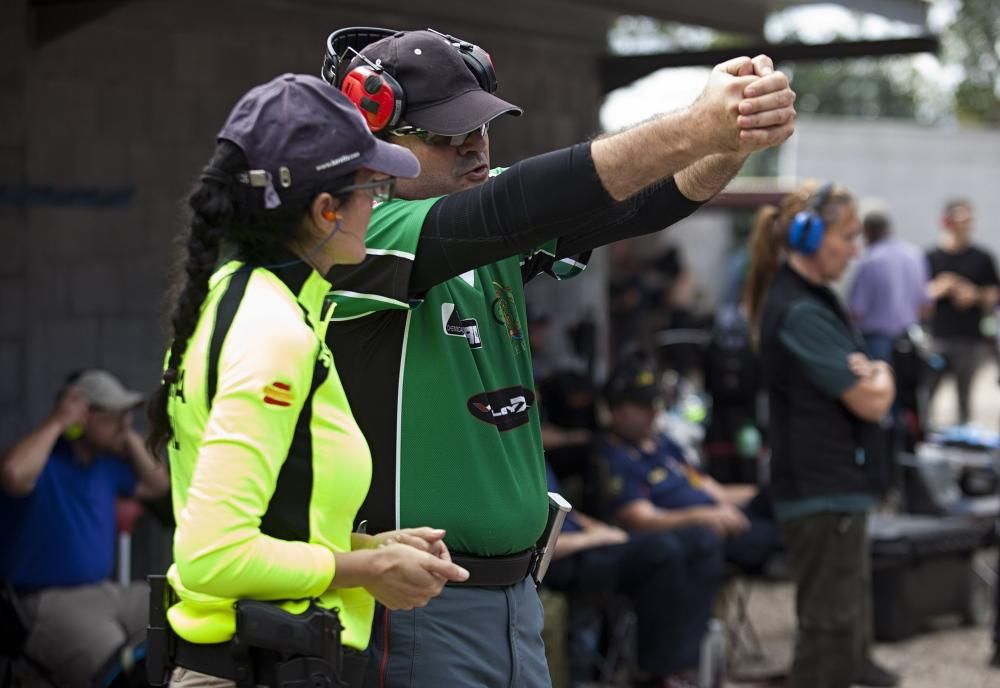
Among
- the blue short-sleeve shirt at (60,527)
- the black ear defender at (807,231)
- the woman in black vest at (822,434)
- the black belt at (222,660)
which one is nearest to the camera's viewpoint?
the black belt at (222,660)

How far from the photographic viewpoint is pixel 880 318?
34.9ft

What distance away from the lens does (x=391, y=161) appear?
2148 millimetres

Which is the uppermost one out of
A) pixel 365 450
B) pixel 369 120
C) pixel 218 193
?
pixel 369 120

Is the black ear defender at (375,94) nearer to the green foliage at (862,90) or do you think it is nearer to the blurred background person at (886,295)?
the blurred background person at (886,295)

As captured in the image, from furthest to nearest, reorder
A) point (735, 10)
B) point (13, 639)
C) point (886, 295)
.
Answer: point (886, 295), point (735, 10), point (13, 639)

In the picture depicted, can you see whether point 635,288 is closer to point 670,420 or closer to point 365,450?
point 670,420

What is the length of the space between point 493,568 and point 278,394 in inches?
31.2

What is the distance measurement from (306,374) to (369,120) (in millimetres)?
700

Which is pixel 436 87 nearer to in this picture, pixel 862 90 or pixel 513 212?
pixel 513 212

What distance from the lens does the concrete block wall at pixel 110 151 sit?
639 centimetres

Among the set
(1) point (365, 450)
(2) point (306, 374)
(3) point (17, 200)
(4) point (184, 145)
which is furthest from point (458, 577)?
(4) point (184, 145)

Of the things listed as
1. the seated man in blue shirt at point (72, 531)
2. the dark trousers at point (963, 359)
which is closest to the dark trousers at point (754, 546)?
the seated man in blue shirt at point (72, 531)

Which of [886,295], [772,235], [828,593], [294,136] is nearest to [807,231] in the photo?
[772,235]

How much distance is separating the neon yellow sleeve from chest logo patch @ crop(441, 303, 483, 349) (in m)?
0.60
